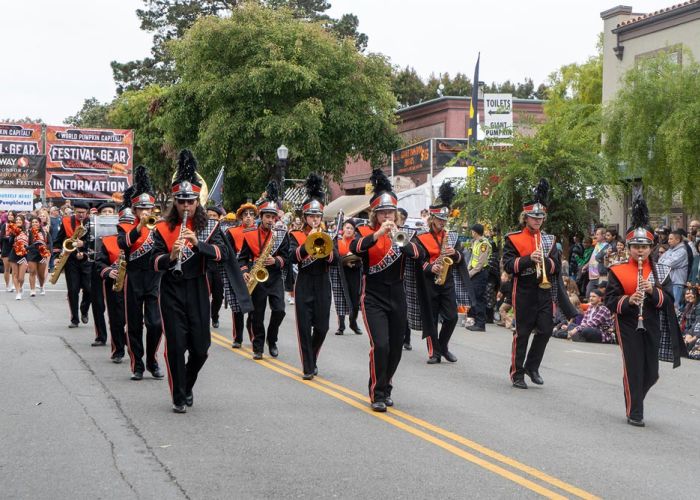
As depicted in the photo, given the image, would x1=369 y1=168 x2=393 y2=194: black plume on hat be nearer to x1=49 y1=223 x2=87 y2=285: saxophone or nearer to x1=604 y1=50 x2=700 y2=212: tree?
x1=49 y1=223 x2=87 y2=285: saxophone

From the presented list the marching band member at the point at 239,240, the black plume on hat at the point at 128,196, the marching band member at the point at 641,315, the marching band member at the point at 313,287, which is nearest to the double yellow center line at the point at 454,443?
the marching band member at the point at 313,287

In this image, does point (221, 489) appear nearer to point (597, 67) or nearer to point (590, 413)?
point (590, 413)

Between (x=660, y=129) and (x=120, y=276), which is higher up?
(x=660, y=129)

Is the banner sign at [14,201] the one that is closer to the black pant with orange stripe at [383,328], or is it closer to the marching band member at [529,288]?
Answer: the marching band member at [529,288]

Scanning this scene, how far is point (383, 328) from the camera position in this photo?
949cm

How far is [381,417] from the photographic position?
29.8ft

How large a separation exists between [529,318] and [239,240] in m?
4.42

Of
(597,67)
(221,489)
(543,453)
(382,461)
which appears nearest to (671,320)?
(543,453)

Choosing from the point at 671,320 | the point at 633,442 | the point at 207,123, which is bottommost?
the point at 633,442

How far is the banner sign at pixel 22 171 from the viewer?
37406 mm

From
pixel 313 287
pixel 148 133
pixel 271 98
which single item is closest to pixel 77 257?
pixel 313 287

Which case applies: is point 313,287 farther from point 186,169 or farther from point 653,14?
point 653,14

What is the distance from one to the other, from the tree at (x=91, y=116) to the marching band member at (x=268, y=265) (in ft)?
195

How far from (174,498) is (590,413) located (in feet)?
15.9
